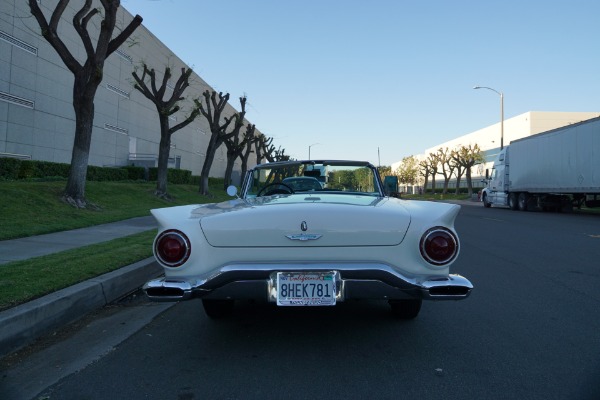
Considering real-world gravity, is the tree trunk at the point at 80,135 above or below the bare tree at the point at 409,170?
below

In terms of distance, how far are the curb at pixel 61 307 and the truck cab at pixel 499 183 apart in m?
26.6

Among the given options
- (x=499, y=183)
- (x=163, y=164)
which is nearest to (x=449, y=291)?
(x=163, y=164)

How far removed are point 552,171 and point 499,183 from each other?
672cm

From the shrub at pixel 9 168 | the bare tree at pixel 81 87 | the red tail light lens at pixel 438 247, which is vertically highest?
the bare tree at pixel 81 87

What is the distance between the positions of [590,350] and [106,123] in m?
32.6

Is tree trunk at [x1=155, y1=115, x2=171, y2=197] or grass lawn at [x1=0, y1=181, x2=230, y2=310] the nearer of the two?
grass lawn at [x1=0, y1=181, x2=230, y2=310]

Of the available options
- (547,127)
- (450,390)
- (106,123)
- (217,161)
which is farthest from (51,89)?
(547,127)

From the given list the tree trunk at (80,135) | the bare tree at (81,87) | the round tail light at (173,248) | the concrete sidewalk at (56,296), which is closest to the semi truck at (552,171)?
the bare tree at (81,87)

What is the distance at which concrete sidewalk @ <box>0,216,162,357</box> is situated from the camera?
3.77 meters

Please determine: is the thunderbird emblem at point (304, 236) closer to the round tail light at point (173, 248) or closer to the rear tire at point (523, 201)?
the round tail light at point (173, 248)

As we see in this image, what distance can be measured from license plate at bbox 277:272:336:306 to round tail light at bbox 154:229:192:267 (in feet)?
2.22

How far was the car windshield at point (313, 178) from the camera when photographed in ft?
17.5

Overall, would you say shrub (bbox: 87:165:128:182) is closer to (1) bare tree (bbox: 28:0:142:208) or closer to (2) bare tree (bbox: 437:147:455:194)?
(1) bare tree (bbox: 28:0:142:208)

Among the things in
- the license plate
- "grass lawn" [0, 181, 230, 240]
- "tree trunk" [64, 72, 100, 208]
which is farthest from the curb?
"tree trunk" [64, 72, 100, 208]
